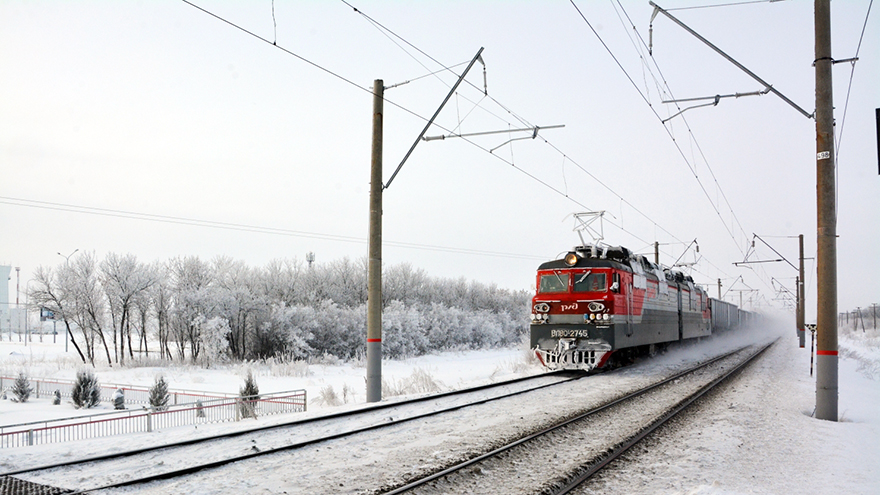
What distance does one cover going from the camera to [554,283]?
18.6m

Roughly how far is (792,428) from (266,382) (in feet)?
98.0

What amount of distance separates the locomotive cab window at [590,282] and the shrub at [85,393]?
2424 cm

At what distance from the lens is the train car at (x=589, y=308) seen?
17.3 meters

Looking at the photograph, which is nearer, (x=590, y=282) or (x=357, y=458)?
(x=357, y=458)

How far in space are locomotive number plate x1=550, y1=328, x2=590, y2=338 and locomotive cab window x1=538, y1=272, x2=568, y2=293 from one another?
4.29 feet

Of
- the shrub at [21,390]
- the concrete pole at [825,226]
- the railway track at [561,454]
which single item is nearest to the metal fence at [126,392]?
the shrub at [21,390]

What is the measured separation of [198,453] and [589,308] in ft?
41.0

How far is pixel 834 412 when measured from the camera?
1054 centimetres

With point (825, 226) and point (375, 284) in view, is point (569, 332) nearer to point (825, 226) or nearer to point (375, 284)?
point (375, 284)

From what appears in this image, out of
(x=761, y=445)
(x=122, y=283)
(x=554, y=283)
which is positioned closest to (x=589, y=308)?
(x=554, y=283)

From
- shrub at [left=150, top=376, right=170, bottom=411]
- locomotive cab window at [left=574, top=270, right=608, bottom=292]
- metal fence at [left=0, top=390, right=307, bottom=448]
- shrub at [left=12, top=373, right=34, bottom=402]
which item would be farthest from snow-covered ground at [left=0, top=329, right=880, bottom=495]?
shrub at [left=12, top=373, right=34, bottom=402]

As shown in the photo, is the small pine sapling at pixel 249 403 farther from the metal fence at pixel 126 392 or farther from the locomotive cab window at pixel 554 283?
the locomotive cab window at pixel 554 283

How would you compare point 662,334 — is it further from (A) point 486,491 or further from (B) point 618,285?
(A) point 486,491

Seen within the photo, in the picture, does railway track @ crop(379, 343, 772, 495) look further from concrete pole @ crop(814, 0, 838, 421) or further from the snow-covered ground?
concrete pole @ crop(814, 0, 838, 421)
